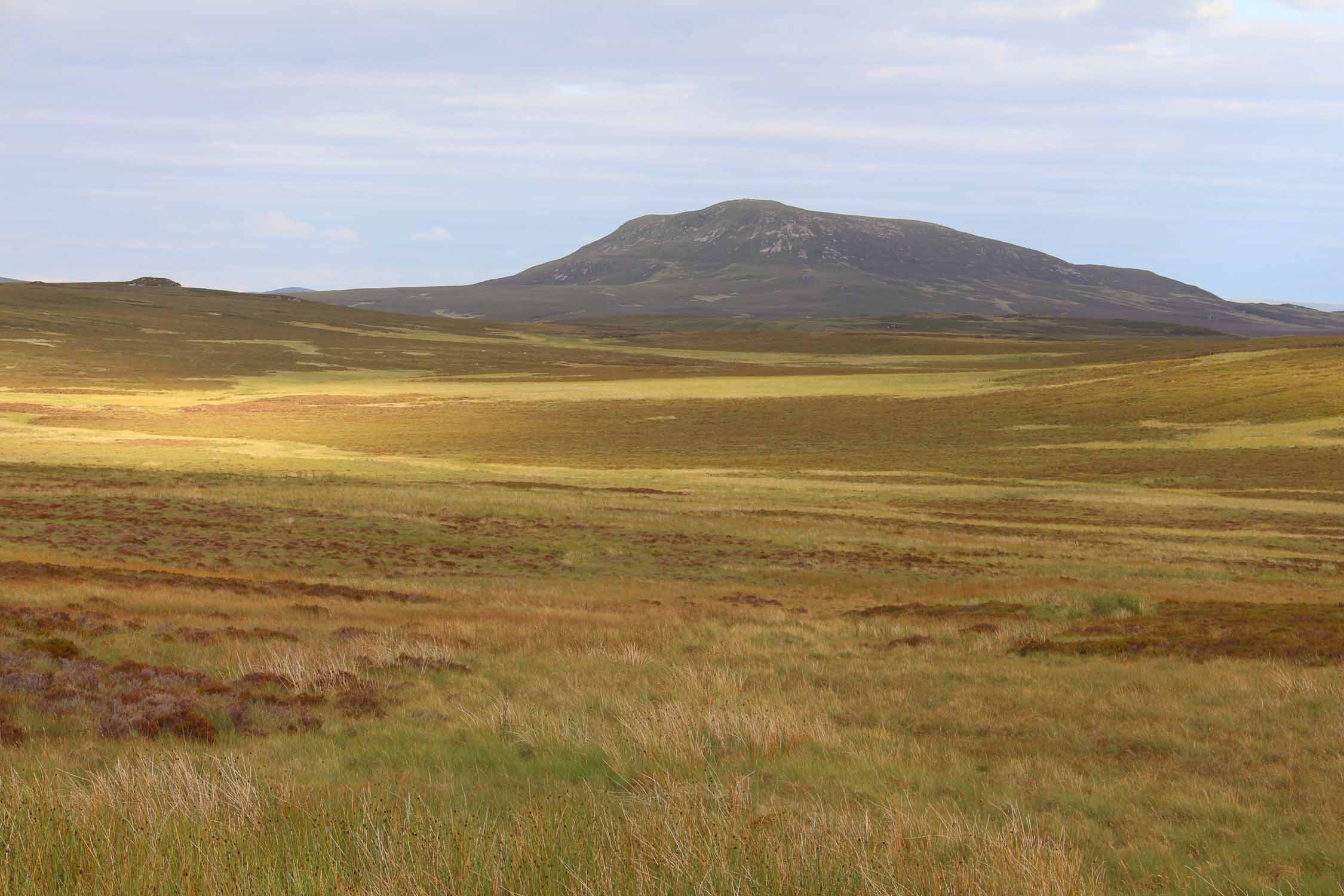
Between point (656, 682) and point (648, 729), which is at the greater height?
point (648, 729)

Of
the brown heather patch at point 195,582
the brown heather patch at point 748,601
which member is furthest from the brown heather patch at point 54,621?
the brown heather patch at point 748,601

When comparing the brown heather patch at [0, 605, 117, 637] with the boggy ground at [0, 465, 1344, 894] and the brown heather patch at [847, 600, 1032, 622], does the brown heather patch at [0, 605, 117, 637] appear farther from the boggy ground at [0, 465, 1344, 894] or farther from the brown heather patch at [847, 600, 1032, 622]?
the brown heather patch at [847, 600, 1032, 622]

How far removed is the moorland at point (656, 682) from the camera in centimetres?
595

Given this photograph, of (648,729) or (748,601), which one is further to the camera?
(748,601)

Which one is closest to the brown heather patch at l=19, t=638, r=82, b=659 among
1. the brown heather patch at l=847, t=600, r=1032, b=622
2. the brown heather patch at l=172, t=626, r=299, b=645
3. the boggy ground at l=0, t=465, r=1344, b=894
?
the boggy ground at l=0, t=465, r=1344, b=894

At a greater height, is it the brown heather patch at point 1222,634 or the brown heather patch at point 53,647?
the brown heather patch at point 53,647

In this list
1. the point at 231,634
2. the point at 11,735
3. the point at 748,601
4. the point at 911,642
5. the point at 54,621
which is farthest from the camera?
the point at 748,601

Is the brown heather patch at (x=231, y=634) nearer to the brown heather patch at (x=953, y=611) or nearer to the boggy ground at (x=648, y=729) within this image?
the boggy ground at (x=648, y=729)

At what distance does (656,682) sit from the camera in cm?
1262

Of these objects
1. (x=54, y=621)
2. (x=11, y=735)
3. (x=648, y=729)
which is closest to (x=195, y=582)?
(x=54, y=621)

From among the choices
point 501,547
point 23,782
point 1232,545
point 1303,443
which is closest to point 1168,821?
point 23,782

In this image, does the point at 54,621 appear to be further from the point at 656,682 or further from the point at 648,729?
the point at 648,729

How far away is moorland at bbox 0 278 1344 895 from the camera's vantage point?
5945 millimetres

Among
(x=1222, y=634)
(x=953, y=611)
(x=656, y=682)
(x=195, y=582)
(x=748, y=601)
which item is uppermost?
(x=656, y=682)
